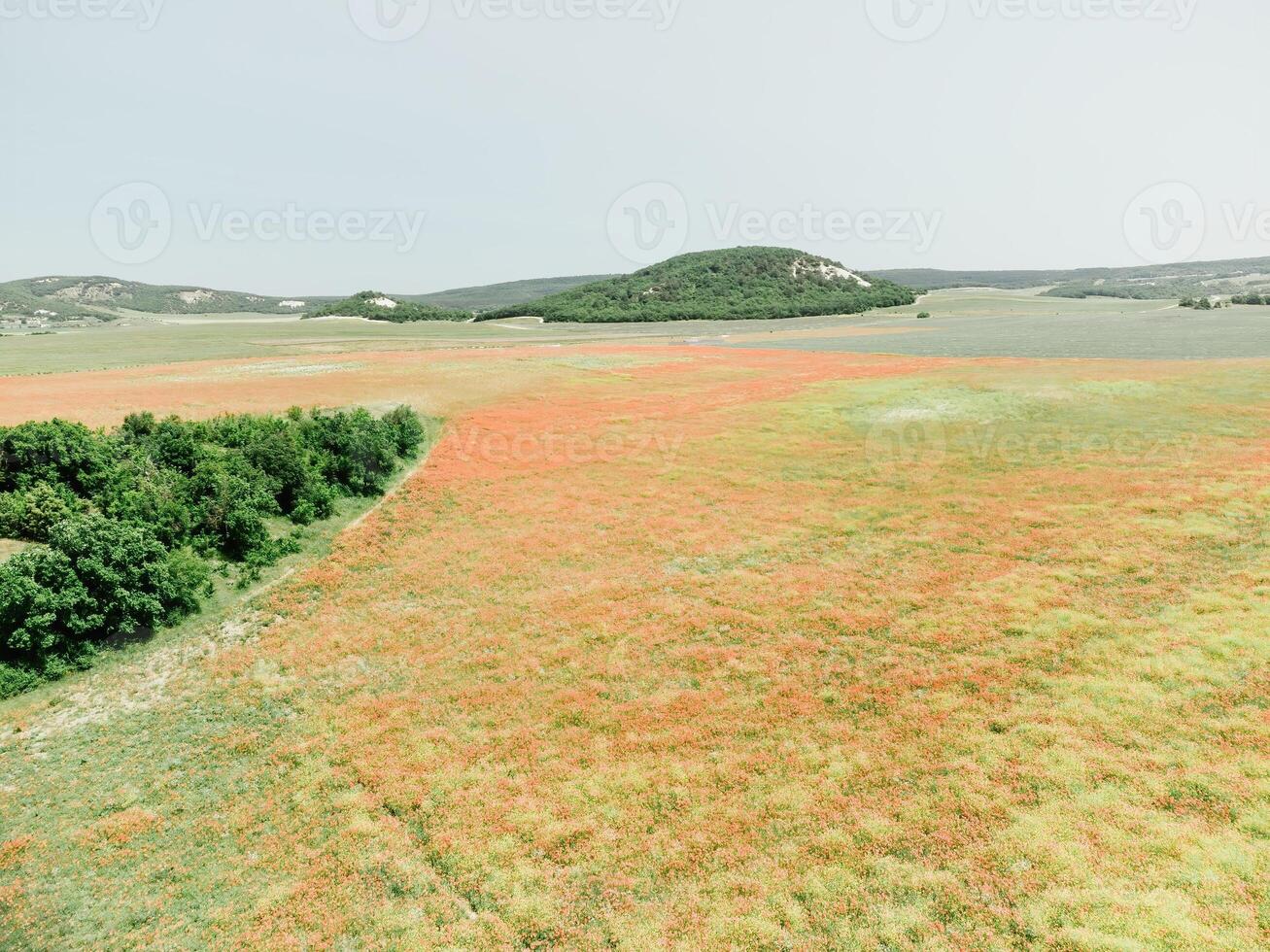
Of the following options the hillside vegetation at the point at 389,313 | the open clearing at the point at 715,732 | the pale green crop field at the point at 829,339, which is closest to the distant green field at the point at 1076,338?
the pale green crop field at the point at 829,339

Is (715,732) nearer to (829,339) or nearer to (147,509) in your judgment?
(147,509)

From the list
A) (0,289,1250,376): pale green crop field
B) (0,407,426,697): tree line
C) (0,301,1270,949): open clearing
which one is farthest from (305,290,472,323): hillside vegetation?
(0,301,1270,949): open clearing

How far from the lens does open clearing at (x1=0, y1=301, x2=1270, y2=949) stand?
990cm

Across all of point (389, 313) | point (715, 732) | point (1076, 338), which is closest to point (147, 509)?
point (715, 732)

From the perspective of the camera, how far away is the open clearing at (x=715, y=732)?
9.90 meters

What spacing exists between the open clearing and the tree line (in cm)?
193

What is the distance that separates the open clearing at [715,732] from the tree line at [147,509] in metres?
1.93

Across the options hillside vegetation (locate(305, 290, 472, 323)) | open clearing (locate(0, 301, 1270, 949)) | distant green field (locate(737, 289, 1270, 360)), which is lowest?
open clearing (locate(0, 301, 1270, 949))

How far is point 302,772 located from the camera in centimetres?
1380

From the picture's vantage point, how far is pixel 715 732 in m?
14.1

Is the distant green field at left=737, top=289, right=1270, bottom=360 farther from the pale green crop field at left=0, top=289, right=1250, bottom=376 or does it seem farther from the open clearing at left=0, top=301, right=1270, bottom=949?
the open clearing at left=0, top=301, right=1270, bottom=949

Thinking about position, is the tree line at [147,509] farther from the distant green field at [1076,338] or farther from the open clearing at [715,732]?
the distant green field at [1076,338]

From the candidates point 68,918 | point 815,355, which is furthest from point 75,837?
point 815,355

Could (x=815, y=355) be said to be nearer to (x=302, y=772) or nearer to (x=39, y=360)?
(x=302, y=772)
